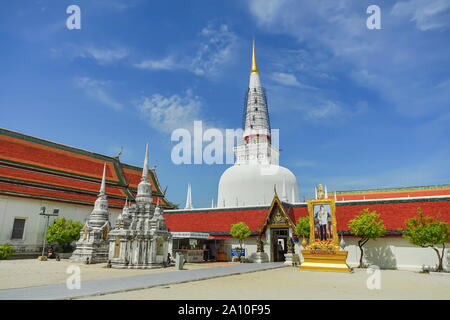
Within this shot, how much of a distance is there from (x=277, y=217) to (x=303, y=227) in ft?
8.12

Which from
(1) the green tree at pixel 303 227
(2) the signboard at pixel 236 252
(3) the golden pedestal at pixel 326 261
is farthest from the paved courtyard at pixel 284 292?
(2) the signboard at pixel 236 252

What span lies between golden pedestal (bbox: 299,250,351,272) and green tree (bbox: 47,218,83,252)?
20731 millimetres

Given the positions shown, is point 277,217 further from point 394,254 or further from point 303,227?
point 394,254

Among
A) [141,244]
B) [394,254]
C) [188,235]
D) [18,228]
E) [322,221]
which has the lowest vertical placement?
[394,254]

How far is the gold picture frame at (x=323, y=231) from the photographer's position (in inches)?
819

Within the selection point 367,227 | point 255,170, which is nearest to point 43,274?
point 367,227

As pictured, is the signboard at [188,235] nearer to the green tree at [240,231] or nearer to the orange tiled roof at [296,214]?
the orange tiled roof at [296,214]

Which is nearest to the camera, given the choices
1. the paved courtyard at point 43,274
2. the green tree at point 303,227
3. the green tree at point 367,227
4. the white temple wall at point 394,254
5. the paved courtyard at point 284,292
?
the paved courtyard at point 284,292

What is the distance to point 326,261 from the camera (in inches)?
794

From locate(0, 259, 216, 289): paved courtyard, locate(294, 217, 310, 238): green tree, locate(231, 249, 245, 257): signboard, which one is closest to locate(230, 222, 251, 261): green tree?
locate(231, 249, 245, 257): signboard

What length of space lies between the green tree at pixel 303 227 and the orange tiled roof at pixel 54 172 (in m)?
22.0

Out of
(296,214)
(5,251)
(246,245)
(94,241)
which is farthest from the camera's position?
(246,245)
